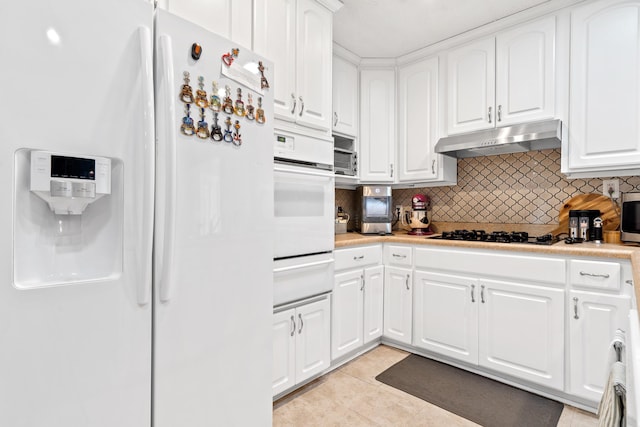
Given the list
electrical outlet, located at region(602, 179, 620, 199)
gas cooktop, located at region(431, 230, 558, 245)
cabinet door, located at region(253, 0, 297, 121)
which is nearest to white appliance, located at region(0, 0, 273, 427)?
cabinet door, located at region(253, 0, 297, 121)

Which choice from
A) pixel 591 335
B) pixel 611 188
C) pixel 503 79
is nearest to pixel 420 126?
pixel 503 79

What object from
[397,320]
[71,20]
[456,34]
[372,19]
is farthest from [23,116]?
[456,34]

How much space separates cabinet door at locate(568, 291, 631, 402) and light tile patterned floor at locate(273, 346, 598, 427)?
179mm

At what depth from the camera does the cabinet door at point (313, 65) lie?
203 cm

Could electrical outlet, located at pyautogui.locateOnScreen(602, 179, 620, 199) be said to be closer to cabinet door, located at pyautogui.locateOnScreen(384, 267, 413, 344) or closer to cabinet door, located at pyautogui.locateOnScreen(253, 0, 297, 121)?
cabinet door, located at pyautogui.locateOnScreen(384, 267, 413, 344)

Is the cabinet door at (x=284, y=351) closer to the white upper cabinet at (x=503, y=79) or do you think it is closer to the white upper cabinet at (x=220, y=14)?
the white upper cabinet at (x=220, y=14)

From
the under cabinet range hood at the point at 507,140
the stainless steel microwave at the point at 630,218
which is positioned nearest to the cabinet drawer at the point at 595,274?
the stainless steel microwave at the point at 630,218

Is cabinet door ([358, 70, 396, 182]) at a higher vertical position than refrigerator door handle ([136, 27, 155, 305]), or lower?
higher

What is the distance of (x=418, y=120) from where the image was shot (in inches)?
113

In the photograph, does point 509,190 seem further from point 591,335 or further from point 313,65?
point 313,65

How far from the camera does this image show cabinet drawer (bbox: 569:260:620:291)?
1740mm

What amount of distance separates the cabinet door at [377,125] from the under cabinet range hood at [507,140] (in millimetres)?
488

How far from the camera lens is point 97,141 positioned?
88 cm

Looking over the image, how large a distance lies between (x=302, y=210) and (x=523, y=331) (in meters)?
1.59
